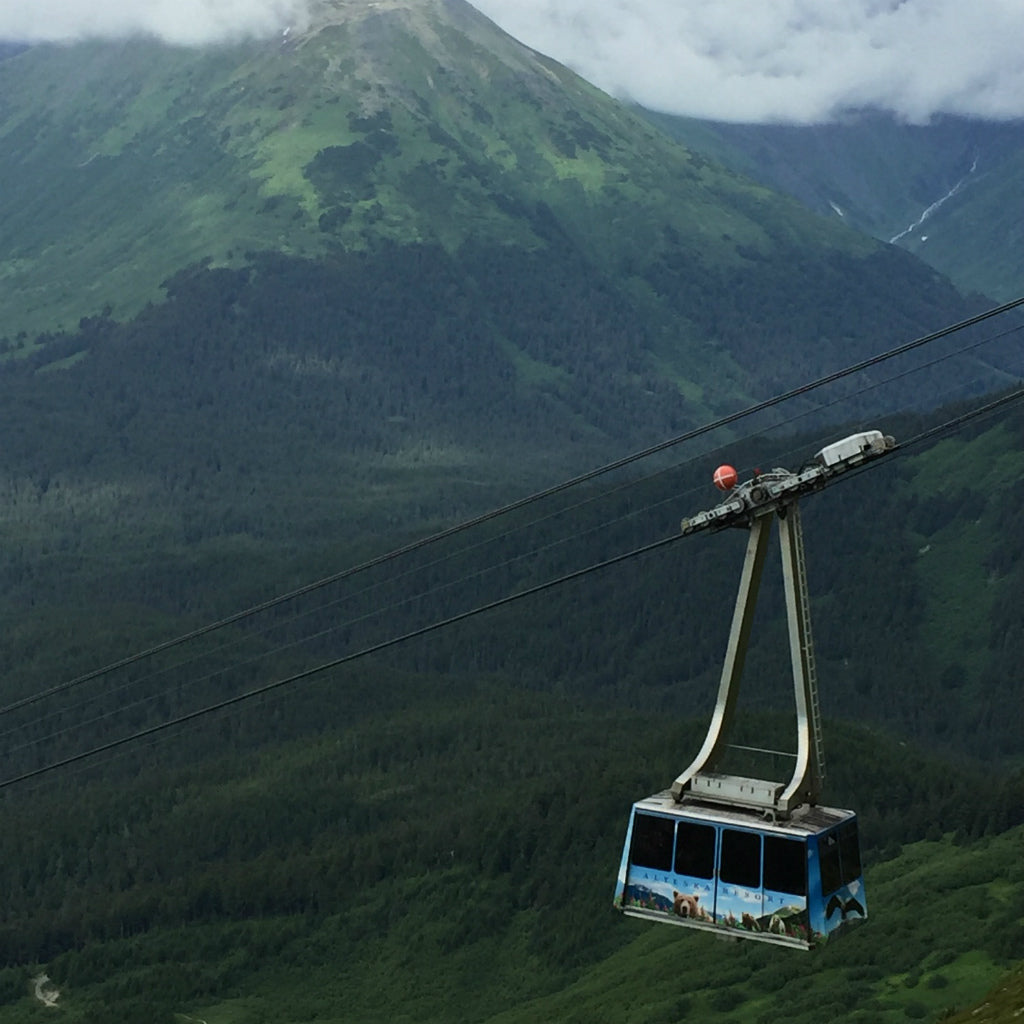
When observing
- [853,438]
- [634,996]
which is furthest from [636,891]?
[634,996]

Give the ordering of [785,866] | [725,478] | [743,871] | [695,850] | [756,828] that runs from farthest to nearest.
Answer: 1. [695,850]
2. [756,828]
3. [743,871]
4. [785,866]
5. [725,478]

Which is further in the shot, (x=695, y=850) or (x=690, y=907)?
(x=690, y=907)

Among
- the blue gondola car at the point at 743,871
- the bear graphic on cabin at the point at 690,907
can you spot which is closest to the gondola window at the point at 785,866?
the blue gondola car at the point at 743,871

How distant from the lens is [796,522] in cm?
6850

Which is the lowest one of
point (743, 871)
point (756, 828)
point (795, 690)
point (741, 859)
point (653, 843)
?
point (743, 871)

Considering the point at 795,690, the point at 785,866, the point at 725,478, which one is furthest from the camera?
the point at 795,690

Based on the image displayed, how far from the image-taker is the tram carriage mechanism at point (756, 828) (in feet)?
222

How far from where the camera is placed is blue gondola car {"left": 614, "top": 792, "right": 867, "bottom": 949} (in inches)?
2672

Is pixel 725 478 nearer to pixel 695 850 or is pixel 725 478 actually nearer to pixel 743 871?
pixel 695 850

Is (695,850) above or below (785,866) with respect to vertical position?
above

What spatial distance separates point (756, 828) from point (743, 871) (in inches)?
52.0

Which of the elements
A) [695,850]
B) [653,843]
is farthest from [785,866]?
[653,843]

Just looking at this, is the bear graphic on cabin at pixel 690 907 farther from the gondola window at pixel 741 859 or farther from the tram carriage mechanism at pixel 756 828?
the gondola window at pixel 741 859

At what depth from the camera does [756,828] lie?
69000 mm
